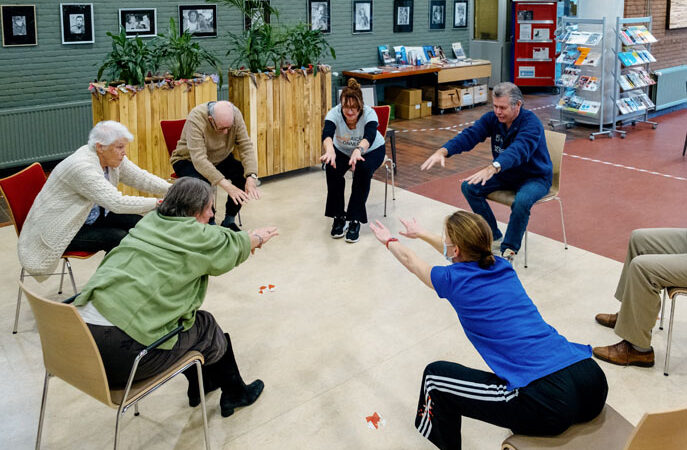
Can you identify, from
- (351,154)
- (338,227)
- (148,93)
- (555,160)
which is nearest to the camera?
(555,160)

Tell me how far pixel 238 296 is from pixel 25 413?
1600mm

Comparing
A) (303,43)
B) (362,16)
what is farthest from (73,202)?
(362,16)

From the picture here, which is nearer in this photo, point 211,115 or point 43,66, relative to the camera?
point 211,115

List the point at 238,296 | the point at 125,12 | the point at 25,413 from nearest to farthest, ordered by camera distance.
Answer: the point at 25,413
the point at 238,296
the point at 125,12

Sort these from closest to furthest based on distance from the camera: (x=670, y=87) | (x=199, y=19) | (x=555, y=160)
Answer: (x=555, y=160) → (x=199, y=19) → (x=670, y=87)

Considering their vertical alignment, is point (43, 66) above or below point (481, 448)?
above

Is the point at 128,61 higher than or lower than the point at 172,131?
higher

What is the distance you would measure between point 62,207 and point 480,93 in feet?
29.8

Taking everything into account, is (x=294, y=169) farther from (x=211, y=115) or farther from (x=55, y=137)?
(x=55, y=137)

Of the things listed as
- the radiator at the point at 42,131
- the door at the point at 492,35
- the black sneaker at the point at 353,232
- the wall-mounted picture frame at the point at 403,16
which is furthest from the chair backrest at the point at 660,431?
the door at the point at 492,35

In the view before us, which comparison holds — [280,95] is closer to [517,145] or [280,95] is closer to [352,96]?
[352,96]

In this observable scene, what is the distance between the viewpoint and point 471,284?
104 inches

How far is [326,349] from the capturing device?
4.01 metres

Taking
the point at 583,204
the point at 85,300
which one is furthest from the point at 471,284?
the point at 583,204
